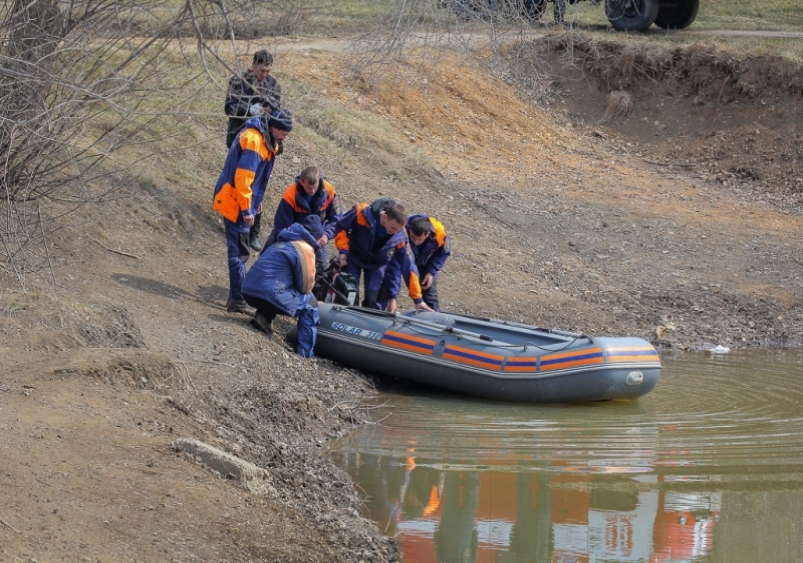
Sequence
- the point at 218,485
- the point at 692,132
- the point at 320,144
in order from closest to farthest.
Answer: the point at 218,485 → the point at 320,144 → the point at 692,132

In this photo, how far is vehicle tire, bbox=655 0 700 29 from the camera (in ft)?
70.0

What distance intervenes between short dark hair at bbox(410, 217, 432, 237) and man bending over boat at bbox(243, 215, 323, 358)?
1110mm

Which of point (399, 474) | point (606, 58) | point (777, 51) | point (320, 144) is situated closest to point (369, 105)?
point (320, 144)

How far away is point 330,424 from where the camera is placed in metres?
8.36

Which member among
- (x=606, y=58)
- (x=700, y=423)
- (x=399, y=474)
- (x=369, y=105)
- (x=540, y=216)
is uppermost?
(x=606, y=58)

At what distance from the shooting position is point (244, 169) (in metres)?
9.91

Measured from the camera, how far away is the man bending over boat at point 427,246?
10.5 meters

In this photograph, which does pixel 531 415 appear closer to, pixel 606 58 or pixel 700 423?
pixel 700 423

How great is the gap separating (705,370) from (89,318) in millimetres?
5696

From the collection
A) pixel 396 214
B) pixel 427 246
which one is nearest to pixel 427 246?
pixel 427 246

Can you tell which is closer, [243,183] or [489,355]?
[489,355]

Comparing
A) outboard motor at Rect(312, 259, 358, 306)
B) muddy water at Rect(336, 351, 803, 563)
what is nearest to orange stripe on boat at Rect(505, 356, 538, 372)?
muddy water at Rect(336, 351, 803, 563)

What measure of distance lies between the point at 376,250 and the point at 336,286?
627mm

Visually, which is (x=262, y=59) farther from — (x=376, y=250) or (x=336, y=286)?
(x=336, y=286)
